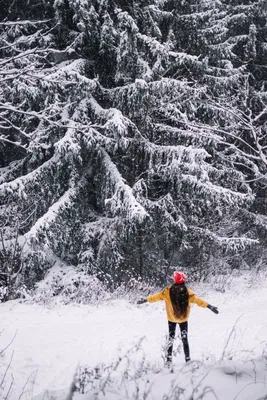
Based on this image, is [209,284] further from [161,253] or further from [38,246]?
[38,246]

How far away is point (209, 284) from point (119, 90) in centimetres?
776

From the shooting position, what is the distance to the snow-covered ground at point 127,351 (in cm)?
324

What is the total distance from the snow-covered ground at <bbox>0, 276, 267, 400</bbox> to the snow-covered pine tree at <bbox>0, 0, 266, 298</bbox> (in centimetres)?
231

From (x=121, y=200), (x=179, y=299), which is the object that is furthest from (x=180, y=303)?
(x=121, y=200)

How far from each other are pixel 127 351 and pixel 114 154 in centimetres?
851

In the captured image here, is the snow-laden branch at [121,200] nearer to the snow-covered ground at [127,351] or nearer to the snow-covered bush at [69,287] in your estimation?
the snow-covered bush at [69,287]

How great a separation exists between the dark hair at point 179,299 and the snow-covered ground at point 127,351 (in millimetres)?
655

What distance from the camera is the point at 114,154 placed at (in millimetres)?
11508

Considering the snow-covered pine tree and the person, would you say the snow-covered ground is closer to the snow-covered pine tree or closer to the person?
the person

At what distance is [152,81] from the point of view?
1145 cm

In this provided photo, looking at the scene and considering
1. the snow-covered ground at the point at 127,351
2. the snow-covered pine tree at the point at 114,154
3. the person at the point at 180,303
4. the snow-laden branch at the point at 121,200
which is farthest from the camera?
the snow-covered pine tree at the point at 114,154

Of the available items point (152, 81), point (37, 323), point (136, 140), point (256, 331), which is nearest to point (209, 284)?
point (256, 331)

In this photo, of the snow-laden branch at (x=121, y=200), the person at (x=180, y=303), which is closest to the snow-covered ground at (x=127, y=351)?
the person at (x=180, y=303)

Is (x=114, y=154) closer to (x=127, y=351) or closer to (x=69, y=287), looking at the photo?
(x=69, y=287)
